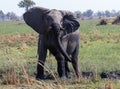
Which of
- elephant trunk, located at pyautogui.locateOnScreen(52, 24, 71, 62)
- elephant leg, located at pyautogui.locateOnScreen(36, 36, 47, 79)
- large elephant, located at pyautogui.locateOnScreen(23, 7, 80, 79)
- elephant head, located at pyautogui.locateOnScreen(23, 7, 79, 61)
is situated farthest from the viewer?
elephant leg, located at pyautogui.locateOnScreen(36, 36, 47, 79)

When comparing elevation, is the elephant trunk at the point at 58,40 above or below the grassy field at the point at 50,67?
above

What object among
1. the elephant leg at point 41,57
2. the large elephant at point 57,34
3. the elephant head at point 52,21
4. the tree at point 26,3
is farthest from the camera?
the tree at point 26,3

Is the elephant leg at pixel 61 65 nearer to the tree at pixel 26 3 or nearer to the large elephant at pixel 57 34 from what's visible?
the large elephant at pixel 57 34

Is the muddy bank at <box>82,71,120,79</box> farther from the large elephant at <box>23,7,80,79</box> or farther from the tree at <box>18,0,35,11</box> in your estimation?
the tree at <box>18,0,35,11</box>

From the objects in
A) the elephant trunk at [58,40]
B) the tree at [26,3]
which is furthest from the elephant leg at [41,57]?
the tree at [26,3]

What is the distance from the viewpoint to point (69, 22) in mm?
12328

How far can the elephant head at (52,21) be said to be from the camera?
1148 centimetres

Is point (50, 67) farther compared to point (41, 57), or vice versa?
point (50, 67)

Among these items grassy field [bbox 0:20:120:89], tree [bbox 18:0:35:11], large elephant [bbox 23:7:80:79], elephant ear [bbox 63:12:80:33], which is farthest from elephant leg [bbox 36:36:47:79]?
tree [bbox 18:0:35:11]

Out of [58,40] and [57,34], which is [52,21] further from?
[58,40]

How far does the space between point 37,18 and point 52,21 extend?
1.01 meters

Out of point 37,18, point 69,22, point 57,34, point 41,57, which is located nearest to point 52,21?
point 57,34

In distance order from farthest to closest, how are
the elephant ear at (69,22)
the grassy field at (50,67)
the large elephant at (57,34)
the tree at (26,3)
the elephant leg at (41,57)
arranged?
the tree at (26,3)
the elephant ear at (69,22)
the elephant leg at (41,57)
the large elephant at (57,34)
the grassy field at (50,67)

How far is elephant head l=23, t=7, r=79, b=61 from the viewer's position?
1148 cm
